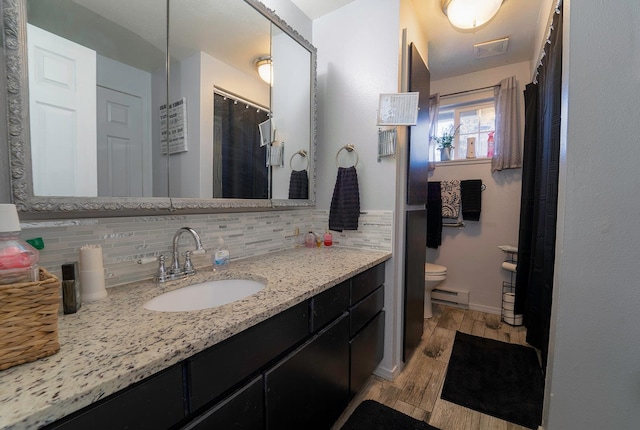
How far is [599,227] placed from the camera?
0.91 meters

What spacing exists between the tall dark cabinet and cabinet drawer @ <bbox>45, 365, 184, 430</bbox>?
1461 millimetres

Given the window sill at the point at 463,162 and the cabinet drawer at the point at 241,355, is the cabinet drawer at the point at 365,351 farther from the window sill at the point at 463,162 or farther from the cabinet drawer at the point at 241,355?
the window sill at the point at 463,162

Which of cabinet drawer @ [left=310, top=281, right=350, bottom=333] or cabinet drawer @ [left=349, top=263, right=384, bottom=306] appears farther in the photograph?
cabinet drawer @ [left=349, top=263, right=384, bottom=306]

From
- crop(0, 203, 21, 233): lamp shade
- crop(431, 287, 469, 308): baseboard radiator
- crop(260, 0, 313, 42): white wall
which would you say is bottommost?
crop(431, 287, 469, 308): baseboard radiator

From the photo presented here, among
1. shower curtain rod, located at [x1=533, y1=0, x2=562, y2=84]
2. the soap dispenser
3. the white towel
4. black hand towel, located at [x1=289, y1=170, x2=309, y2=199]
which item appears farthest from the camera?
the white towel

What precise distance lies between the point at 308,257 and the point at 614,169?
130cm

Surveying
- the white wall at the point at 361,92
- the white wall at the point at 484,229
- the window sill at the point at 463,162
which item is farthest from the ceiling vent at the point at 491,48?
the white wall at the point at 361,92

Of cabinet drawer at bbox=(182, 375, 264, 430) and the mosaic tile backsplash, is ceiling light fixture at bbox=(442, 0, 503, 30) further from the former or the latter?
cabinet drawer at bbox=(182, 375, 264, 430)

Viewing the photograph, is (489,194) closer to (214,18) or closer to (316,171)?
(316,171)

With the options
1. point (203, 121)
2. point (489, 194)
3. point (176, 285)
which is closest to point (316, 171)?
point (203, 121)

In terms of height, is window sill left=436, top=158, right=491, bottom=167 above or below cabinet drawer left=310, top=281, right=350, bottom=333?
above

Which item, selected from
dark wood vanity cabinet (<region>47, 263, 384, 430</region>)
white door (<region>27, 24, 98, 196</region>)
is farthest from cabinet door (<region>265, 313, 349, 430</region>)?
white door (<region>27, 24, 98, 196</region>)

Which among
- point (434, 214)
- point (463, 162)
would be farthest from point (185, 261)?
point (463, 162)

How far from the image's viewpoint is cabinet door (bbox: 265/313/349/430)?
86 cm
